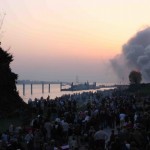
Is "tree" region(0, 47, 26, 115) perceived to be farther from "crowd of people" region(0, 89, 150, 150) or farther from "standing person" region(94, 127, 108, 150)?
"standing person" region(94, 127, 108, 150)

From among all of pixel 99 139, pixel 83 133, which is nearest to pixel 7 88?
pixel 83 133

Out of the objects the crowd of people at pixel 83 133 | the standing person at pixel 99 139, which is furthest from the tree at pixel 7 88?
the standing person at pixel 99 139

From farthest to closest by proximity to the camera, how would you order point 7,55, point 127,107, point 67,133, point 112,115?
1. point 7,55
2. point 127,107
3. point 112,115
4. point 67,133

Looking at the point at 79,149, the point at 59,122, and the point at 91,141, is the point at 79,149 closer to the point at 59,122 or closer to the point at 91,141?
the point at 91,141

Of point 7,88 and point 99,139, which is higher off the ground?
point 7,88

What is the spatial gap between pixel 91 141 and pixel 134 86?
67.6 metres

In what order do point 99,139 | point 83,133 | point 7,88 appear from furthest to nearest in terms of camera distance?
point 7,88
point 83,133
point 99,139

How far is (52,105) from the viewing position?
34.7 metres

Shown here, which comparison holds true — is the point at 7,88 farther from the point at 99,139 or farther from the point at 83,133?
the point at 99,139

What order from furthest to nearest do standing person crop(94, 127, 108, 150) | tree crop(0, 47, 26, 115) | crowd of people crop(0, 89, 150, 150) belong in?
tree crop(0, 47, 26, 115), standing person crop(94, 127, 108, 150), crowd of people crop(0, 89, 150, 150)

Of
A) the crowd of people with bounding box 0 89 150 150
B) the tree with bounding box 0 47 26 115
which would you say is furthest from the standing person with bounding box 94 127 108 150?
the tree with bounding box 0 47 26 115

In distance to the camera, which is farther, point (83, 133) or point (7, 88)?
point (7, 88)

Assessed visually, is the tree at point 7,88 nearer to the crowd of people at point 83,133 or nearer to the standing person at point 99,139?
the crowd of people at point 83,133

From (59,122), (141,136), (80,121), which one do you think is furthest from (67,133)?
(141,136)
